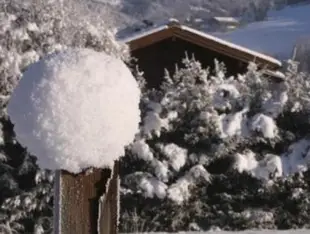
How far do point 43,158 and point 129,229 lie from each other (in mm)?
6617

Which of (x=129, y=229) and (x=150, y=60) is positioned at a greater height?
(x=150, y=60)

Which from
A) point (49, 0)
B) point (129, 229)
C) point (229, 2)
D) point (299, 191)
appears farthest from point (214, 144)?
point (229, 2)

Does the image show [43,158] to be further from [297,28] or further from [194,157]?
[297,28]

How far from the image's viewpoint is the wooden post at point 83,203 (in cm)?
257

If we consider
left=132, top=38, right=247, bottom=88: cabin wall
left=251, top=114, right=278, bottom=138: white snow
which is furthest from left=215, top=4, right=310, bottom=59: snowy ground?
left=251, top=114, right=278, bottom=138: white snow

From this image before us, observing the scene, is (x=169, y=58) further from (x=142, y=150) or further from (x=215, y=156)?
(x=142, y=150)

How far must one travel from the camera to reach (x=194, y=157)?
10.5m

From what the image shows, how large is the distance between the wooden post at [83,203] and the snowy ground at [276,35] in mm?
31300

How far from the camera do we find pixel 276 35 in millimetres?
39750

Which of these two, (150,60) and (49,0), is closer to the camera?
(49,0)

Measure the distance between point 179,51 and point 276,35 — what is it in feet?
73.2

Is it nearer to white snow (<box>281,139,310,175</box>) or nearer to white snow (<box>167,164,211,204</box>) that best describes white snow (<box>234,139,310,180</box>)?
white snow (<box>281,139,310,175</box>)

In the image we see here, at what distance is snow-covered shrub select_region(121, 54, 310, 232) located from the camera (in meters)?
10.2

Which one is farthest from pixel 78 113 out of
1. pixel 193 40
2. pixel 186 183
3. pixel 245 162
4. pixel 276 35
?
pixel 276 35
